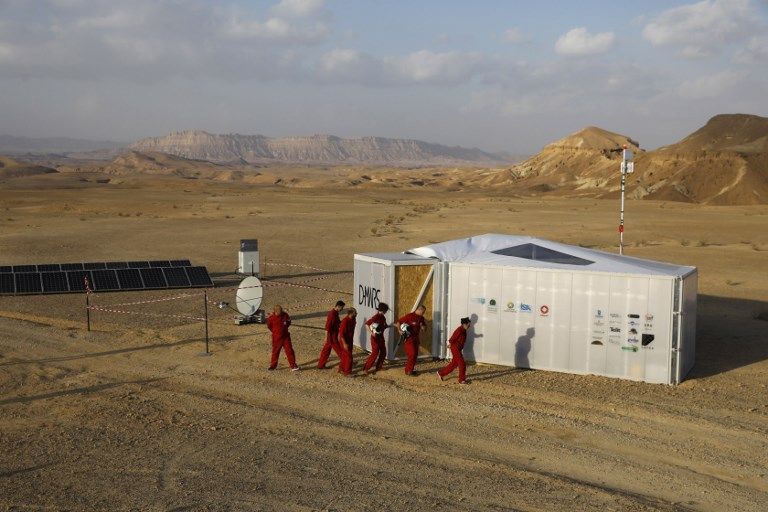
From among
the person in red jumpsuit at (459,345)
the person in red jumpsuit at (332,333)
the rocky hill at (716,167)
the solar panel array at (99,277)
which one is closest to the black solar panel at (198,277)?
the solar panel array at (99,277)

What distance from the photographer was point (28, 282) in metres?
22.8

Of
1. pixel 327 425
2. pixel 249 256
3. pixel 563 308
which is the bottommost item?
pixel 327 425

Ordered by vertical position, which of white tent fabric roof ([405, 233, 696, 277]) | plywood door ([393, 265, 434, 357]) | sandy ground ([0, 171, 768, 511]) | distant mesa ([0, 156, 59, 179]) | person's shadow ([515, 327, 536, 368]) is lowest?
sandy ground ([0, 171, 768, 511])

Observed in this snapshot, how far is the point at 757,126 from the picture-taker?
306 feet

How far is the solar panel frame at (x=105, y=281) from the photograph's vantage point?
22.9 metres

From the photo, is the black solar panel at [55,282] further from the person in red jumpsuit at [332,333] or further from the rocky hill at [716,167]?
the rocky hill at [716,167]

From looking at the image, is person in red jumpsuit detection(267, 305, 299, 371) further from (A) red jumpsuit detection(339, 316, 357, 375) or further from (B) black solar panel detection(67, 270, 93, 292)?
(B) black solar panel detection(67, 270, 93, 292)

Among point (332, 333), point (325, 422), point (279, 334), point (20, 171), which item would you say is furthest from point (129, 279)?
point (20, 171)

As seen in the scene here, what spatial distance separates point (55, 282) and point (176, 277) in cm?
332

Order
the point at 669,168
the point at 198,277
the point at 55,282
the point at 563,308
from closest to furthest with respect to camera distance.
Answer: the point at 563,308
the point at 55,282
the point at 198,277
the point at 669,168

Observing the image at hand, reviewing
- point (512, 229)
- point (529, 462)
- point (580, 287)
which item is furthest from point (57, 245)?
point (529, 462)

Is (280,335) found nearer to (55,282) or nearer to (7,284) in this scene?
(55,282)

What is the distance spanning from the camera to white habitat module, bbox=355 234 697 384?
46.3 feet

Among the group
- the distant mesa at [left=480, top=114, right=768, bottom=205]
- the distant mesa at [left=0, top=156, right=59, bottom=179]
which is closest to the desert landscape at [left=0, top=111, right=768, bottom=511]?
the distant mesa at [left=480, top=114, right=768, bottom=205]
